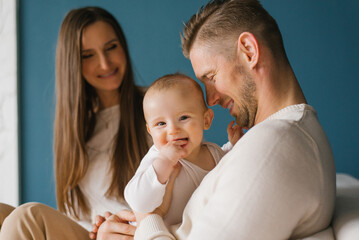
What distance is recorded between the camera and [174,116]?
4.31 ft

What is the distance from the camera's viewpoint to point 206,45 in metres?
1.37

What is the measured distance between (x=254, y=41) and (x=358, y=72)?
2.44 meters

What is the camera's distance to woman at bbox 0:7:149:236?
2211 millimetres

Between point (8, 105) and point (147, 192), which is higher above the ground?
point (147, 192)

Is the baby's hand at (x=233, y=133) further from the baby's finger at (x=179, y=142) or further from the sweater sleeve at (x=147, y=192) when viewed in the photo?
the sweater sleeve at (x=147, y=192)

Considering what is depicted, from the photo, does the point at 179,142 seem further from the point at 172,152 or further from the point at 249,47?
the point at 249,47

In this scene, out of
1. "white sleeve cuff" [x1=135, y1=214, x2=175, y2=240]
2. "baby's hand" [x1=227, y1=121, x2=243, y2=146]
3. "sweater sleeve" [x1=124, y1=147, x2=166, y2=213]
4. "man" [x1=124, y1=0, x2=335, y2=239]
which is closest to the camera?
"man" [x1=124, y1=0, x2=335, y2=239]

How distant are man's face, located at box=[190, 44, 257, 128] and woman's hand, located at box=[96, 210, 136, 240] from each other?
0.54 m

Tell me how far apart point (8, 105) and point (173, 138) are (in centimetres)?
303

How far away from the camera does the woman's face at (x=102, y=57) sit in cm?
227

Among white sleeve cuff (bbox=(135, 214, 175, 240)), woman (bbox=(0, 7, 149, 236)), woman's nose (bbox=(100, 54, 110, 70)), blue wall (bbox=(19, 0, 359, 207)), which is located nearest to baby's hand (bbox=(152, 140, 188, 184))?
white sleeve cuff (bbox=(135, 214, 175, 240))

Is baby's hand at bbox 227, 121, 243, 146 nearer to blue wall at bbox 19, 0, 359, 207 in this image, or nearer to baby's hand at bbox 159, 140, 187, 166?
baby's hand at bbox 159, 140, 187, 166

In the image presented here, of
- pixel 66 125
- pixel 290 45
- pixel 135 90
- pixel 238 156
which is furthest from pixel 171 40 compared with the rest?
pixel 238 156

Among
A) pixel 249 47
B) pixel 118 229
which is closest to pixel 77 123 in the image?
pixel 118 229
